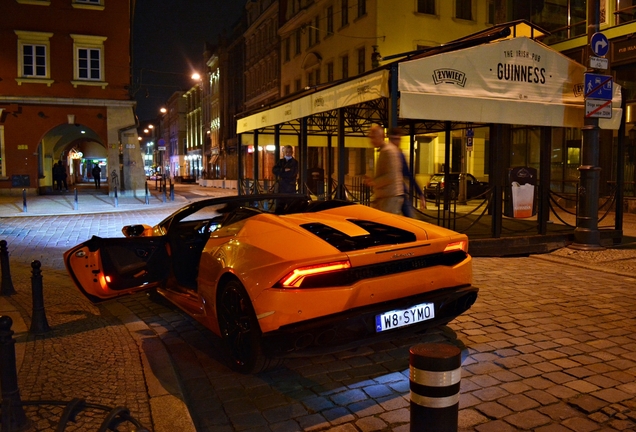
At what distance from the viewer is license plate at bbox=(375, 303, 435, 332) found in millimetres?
4227

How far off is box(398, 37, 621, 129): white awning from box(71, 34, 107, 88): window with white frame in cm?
2491

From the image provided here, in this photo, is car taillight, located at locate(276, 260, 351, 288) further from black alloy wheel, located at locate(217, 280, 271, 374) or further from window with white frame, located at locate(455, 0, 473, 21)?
window with white frame, located at locate(455, 0, 473, 21)

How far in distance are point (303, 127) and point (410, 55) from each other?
14.4 feet

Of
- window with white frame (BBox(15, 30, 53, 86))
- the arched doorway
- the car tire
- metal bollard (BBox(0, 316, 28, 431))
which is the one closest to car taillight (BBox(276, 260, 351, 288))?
the car tire

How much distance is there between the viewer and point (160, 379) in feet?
Result: 14.4

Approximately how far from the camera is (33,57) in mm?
28797

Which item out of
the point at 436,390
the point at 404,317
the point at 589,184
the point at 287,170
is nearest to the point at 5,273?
the point at 404,317

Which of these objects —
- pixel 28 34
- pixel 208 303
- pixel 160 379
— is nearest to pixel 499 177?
pixel 208 303

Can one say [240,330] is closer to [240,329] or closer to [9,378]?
[240,329]

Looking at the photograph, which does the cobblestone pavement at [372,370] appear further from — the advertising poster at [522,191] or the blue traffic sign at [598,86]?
the blue traffic sign at [598,86]

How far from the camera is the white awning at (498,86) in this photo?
362 inches

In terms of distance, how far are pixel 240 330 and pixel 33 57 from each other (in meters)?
29.7

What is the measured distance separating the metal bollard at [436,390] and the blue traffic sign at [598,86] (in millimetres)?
9072

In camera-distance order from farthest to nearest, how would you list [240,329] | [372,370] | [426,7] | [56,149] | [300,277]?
[56,149]
[426,7]
[372,370]
[240,329]
[300,277]
